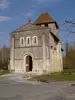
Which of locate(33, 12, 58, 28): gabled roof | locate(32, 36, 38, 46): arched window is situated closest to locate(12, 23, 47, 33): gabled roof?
locate(32, 36, 38, 46): arched window

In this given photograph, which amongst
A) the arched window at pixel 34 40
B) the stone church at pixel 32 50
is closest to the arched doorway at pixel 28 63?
the stone church at pixel 32 50

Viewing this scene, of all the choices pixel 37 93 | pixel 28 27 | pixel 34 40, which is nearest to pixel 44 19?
pixel 28 27

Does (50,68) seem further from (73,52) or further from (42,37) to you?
(73,52)

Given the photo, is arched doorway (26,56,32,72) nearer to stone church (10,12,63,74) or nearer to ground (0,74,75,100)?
stone church (10,12,63,74)

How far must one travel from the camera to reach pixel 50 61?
41125mm

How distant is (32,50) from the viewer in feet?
140

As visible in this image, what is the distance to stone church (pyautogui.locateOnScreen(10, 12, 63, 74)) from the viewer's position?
41.3 metres

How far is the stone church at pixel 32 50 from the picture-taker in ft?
135

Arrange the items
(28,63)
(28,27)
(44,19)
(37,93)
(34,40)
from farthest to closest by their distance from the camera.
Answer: (44,19) → (28,27) → (28,63) → (34,40) → (37,93)

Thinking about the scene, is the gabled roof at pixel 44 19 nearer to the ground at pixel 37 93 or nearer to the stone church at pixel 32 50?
the stone church at pixel 32 50

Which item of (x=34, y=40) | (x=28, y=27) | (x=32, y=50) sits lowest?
(x=32, y=50)

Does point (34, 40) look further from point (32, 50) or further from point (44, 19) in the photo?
point (44, 19)

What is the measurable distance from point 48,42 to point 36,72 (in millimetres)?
6016

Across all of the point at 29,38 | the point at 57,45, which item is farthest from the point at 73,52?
the point at 29,38
